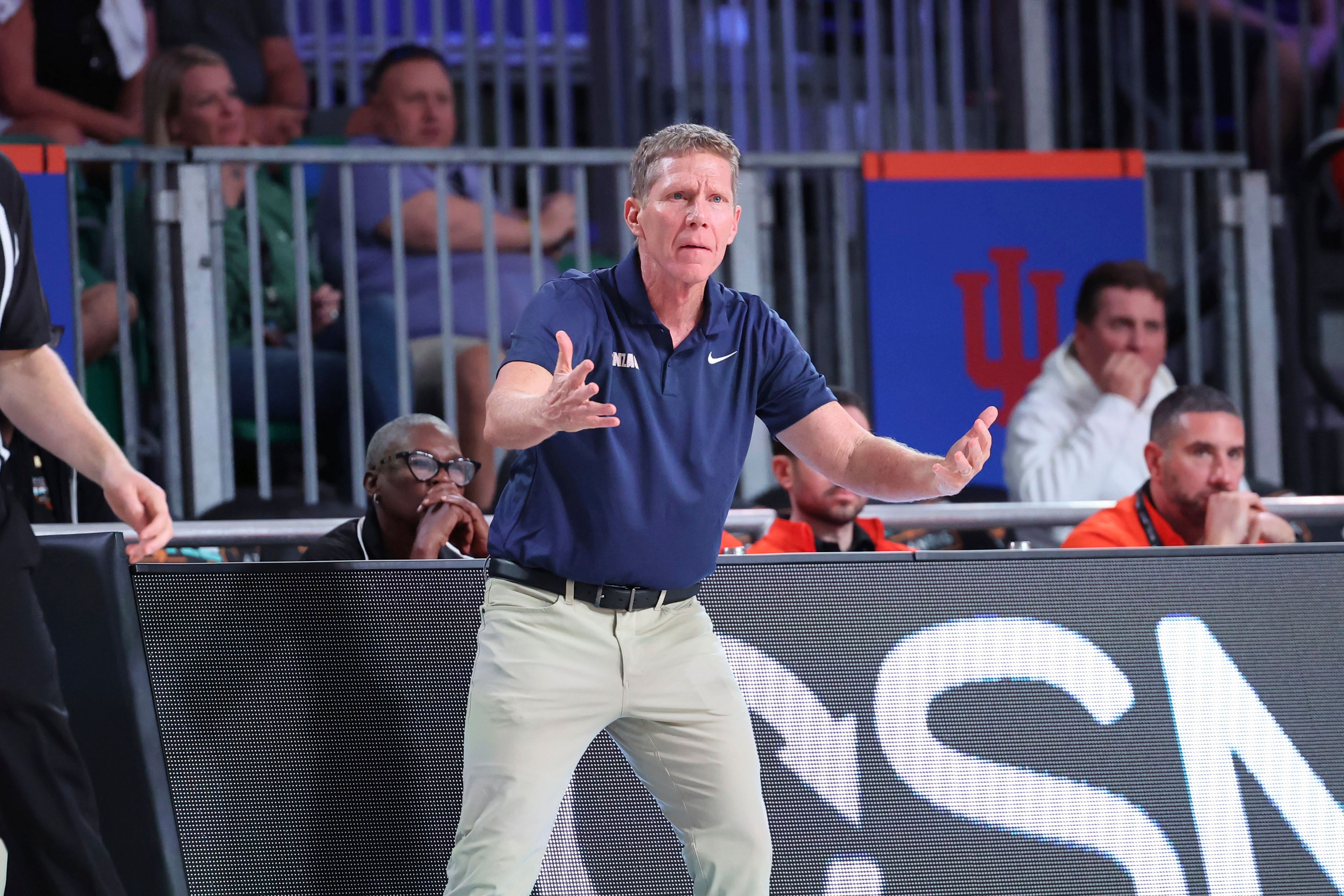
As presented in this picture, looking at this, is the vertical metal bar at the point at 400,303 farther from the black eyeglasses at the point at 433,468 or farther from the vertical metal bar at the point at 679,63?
the vertical metal bar at the point at 679,63

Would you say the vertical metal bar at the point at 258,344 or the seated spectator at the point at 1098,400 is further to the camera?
the seated spectator at the point at 1098,400

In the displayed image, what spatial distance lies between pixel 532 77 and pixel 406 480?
343 cm

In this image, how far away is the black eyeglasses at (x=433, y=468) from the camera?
3.88 metres

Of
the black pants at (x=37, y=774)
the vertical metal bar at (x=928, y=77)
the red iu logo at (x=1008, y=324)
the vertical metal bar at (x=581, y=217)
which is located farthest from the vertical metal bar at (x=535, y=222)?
the black pants at (x=37, y=774)

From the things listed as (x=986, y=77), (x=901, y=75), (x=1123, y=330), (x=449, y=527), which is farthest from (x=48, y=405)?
(x=986, y=77)

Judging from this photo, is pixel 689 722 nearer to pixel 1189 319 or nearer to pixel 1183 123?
pixel 1189 319

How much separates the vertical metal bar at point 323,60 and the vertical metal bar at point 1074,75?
3.34 meters

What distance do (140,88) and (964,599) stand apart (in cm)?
487

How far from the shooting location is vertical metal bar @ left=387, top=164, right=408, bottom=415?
5.25m

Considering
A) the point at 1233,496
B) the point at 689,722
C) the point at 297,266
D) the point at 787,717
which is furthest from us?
the point at 297,266

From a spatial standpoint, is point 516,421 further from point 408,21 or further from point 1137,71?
point 1137,71

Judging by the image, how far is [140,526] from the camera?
8.57 feet

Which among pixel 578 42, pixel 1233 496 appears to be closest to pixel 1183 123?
pixel 578 42

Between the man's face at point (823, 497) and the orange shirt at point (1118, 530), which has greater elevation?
the man's face at point (823, 497)
